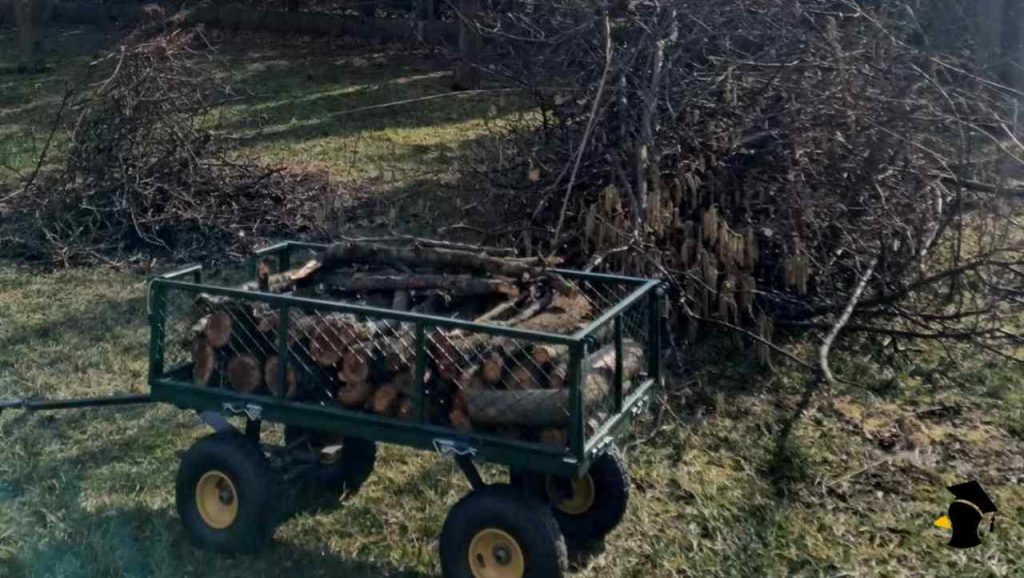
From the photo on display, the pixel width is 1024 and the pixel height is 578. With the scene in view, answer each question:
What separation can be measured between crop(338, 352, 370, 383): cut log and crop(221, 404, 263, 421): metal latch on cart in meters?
0.37

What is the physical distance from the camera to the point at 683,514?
4918 mm

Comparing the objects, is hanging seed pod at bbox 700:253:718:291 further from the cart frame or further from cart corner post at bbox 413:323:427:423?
cart corner post at bbox 413:323:427:423

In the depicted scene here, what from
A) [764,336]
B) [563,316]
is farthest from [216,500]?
[764,336]

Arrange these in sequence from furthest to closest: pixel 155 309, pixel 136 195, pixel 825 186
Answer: pixel 136 195 → pixel 825 186 → pixel 155 309

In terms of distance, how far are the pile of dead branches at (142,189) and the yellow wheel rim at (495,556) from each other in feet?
16.1

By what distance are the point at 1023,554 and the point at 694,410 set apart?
5.77 feet

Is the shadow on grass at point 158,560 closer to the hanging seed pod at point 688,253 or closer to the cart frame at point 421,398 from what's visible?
the cart frame at point 421,398

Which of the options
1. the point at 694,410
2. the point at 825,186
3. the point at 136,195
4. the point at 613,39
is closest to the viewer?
the point at 694,410

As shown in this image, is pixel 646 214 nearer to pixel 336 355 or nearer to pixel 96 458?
pixel 336 355

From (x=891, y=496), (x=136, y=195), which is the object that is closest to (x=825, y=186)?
(x=891, y=496)

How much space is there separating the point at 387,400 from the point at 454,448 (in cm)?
35

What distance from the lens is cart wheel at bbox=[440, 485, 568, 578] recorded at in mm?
3891

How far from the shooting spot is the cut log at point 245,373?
4.36 metres

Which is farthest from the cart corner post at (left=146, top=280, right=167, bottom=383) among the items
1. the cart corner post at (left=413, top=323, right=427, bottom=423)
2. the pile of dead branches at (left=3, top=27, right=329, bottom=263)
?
the pile of dead branches at (left=3, top=27, right=329, bottom=263)
